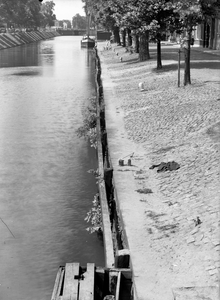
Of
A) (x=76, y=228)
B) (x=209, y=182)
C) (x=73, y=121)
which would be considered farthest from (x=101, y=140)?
(x=73, y=121)

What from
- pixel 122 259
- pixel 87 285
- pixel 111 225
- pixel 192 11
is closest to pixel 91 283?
pixel 87 285

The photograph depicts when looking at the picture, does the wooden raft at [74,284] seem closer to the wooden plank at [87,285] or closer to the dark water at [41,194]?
the wooden plank at [87,285]

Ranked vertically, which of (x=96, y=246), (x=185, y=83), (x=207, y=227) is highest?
(x=185, y=83)

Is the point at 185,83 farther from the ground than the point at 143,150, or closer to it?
farther from the ground

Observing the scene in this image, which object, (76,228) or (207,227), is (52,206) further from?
(207,227)

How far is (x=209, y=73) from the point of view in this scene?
2812 cm

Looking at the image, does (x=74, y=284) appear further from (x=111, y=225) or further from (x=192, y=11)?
(x=192, y=11)

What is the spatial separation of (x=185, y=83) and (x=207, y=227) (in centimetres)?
1578

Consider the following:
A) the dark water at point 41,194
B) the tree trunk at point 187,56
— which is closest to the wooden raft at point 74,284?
the dark water at point 41,194

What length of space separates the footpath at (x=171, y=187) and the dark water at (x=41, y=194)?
4.94 ft

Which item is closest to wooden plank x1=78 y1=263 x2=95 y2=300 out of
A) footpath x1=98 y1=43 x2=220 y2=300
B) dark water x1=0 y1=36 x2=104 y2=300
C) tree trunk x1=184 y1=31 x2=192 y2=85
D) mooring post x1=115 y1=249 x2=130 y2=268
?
mooring post x1=115 y1=249 x2=130 y2=268

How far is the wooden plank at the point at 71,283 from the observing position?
716cm

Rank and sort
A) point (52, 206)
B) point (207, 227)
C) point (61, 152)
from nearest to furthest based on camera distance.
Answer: point (207, 227) → point (52, 206) → point (61, 152)

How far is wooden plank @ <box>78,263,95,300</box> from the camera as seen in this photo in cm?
721
